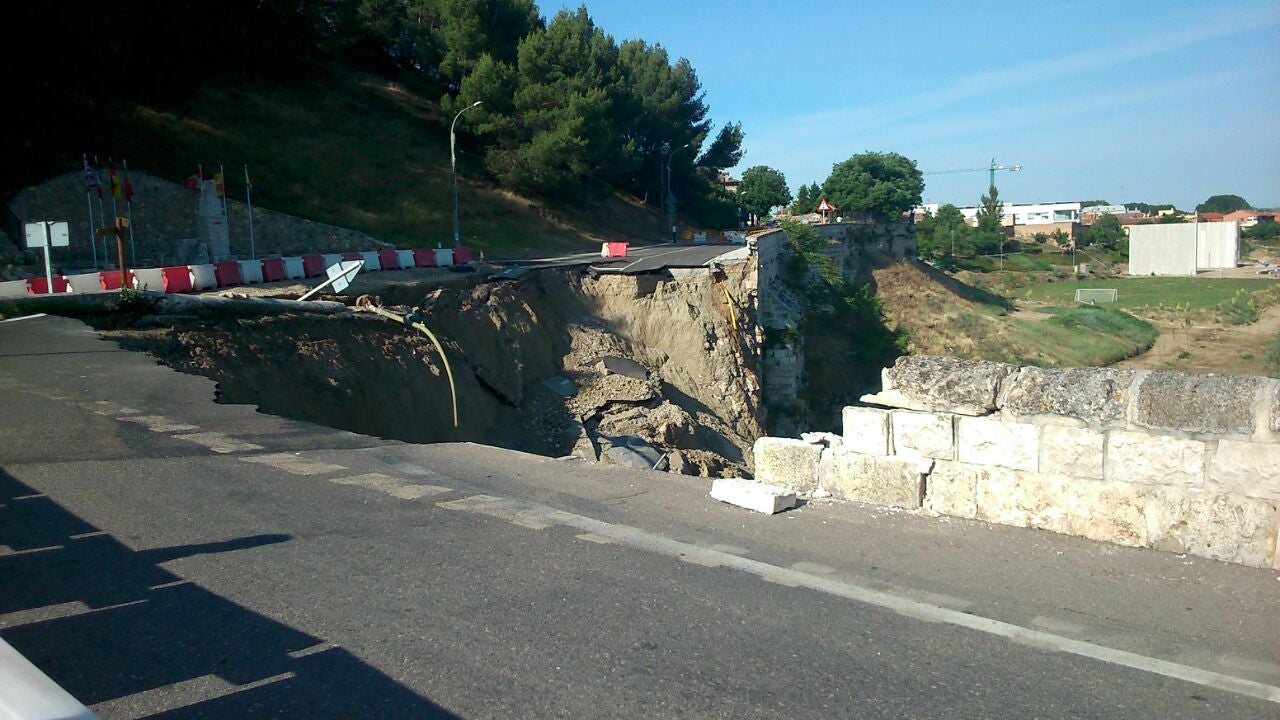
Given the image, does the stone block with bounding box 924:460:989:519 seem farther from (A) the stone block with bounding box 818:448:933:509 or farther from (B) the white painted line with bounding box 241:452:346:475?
(B) the white painted line with bounding box 241:452:346:475

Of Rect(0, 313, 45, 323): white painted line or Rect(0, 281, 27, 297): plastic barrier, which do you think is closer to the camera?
Rect(0, 313, 45, 323): white painted line

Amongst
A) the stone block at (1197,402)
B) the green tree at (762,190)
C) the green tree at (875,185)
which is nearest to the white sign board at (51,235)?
the stone block at (1197,402)

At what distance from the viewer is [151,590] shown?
4.57m

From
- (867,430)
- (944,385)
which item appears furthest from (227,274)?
(944,385)

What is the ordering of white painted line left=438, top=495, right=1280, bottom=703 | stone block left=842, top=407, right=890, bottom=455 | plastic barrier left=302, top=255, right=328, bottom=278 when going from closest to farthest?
white painted line left=438, top=495, right=1280, bottom=703, stone block left=842, top=407, right=890, bottom=455, plastic barrier left=302, top=255, right=328, bottom=278

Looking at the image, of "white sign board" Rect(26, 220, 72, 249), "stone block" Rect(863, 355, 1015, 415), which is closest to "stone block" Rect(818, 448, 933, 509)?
"stone block" Rect(863, 355, 1015, 415)

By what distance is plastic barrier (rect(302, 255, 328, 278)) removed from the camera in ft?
75.9

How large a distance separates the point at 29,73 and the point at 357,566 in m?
32.3

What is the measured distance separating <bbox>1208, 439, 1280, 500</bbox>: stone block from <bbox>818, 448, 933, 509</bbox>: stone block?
1.61m

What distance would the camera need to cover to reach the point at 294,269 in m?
22.9

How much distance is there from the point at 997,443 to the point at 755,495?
1579mm

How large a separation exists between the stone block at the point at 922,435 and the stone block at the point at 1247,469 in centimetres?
145

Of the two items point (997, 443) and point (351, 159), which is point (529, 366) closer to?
point (997, 443)

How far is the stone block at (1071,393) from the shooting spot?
17.4 feet
